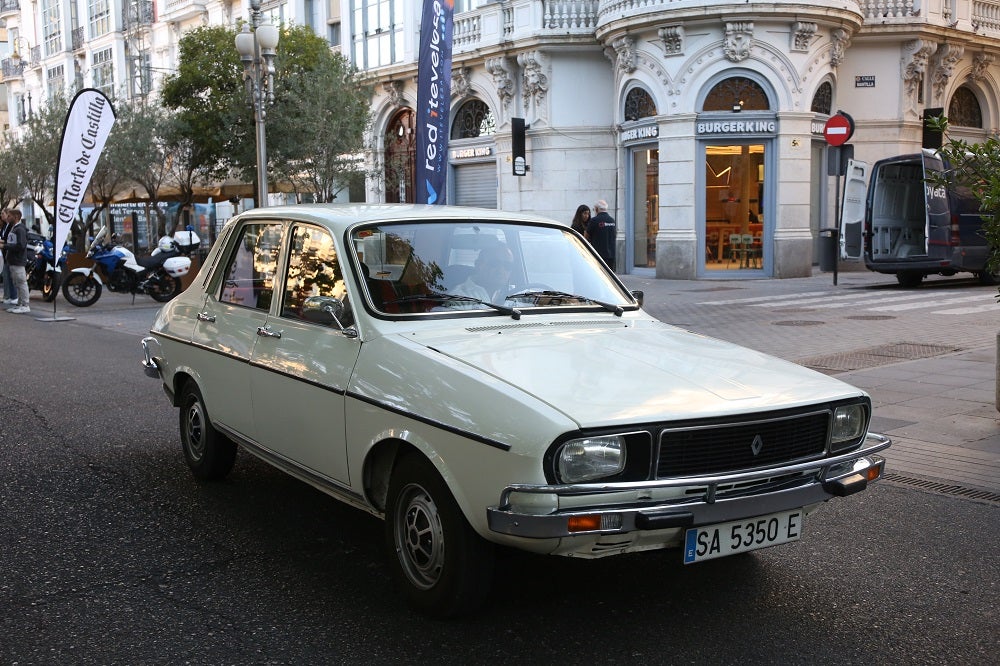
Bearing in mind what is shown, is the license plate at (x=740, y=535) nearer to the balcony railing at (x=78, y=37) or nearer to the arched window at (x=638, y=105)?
the arched window at (x=638, y=105)

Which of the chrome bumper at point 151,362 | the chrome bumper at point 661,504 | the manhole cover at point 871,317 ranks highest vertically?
the chrome bumper at point 151,362

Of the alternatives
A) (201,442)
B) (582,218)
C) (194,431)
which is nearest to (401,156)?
(582,218)

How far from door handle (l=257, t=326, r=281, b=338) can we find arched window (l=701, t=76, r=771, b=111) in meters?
20.6

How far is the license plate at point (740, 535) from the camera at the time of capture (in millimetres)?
3434

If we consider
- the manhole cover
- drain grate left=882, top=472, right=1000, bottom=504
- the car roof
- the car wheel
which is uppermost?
the car roof

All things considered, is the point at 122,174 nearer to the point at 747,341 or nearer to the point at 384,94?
the point at 384,94

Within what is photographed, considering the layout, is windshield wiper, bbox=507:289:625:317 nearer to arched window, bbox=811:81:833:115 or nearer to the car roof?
the car roof

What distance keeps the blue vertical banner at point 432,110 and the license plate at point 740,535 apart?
8564 millimetres

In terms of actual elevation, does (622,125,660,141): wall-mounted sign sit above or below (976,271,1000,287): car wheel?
above

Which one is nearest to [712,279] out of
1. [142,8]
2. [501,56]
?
[501,56]

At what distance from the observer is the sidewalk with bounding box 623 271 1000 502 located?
6285mm

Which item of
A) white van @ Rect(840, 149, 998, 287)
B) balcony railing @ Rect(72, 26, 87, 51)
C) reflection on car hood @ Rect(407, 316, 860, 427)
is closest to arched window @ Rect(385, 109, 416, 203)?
white van @ Rect(840, 149, 998, 287)

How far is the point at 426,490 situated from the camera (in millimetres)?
3660

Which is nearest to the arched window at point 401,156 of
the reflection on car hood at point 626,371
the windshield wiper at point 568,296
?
the windshield wiper at point 568,296
